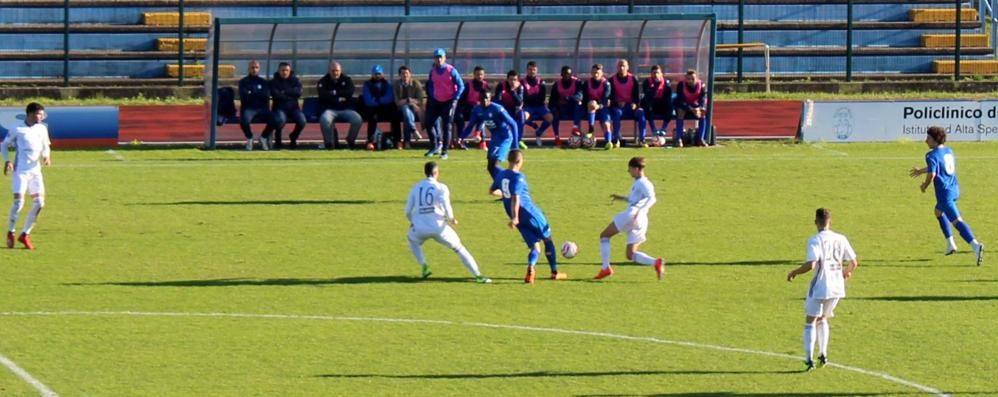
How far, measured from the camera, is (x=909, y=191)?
97.4 ft

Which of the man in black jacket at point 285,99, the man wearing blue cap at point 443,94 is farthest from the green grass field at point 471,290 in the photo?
the man in black jacket at point 285,99

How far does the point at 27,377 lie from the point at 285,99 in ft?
63.2

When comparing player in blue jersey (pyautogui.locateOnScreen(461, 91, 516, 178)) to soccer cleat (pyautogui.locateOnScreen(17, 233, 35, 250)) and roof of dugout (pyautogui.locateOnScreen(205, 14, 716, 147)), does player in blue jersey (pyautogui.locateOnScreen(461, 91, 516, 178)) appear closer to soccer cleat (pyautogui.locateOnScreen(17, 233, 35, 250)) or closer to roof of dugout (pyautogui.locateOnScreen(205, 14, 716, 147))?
soccer cleat (pyautogui.locateOnScreen(17, 233, 35, 250))

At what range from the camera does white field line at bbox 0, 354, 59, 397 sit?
1511 cm

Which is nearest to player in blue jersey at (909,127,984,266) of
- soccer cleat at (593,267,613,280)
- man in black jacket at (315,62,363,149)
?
soccer cleat at (593,267,613,280)

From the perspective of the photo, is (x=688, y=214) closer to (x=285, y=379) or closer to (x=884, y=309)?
(x=884, y=309)

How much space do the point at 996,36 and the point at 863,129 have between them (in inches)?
392

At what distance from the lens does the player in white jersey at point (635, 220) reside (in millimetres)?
20562

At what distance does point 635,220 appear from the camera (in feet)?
68.0

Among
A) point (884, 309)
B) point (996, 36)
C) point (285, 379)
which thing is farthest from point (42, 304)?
point (996, 36)

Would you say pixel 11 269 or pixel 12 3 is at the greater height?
pixel 12 3

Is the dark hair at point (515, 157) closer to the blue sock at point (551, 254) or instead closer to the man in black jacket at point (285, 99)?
the blue sock at point (551, 254)

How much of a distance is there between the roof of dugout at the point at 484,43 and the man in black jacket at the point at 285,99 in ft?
4.36

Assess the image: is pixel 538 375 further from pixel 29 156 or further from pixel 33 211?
pixel 33 211
